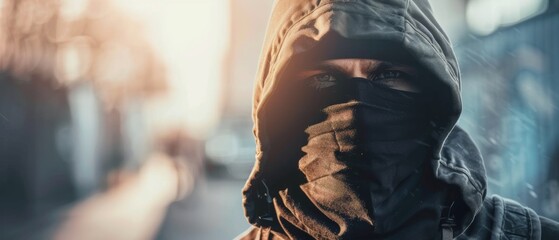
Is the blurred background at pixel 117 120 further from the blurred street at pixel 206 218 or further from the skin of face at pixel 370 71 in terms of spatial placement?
the skin of face at pixel 370 71

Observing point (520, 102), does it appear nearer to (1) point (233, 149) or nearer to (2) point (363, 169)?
(2) point (363, 169)

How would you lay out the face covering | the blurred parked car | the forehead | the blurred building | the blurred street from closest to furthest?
the face covering, the forehead, the blurred building, the blurred street, the blurred parked car

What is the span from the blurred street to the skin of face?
23.4 ft

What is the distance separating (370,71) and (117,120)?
2371 centimetres

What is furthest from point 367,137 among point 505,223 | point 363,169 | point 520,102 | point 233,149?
point 233,149

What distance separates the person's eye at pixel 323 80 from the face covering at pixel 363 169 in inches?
0.6

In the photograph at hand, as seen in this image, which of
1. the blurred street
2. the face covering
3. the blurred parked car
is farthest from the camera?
the blurred parked car

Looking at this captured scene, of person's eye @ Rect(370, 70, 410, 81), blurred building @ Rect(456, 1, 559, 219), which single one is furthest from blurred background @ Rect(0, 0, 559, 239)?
person's eye @ Rect(370, 70, 410, 81)

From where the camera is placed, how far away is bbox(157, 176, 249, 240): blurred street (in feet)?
31.9

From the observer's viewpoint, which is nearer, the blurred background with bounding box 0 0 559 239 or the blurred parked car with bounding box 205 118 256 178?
the blurred background with bounding box 0 0 559 239

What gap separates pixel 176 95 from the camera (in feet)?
123

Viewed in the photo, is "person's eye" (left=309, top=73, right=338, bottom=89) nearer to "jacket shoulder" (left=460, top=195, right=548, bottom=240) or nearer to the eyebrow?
the eyebrow

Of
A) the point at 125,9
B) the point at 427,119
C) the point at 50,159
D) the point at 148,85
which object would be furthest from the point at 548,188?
the point at 148,85

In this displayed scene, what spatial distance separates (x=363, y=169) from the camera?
193 cm
